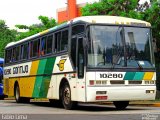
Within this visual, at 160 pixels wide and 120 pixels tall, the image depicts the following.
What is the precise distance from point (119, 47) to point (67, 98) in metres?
2.98

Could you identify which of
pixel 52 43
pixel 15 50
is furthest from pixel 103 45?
pixel 15 50

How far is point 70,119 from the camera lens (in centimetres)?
1317

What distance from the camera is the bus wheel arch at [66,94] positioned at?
18031 mm

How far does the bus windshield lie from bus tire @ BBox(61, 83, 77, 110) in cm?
206

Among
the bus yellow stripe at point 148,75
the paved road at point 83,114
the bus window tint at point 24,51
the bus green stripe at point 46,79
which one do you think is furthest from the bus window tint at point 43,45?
the bus yellow stripe at point 148,75

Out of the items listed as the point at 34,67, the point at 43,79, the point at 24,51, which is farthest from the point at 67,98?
the point at 24,51

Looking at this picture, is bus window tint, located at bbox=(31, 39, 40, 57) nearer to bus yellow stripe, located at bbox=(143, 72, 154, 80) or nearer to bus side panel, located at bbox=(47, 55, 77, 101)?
bus side panel, located at bbox=(47, 55, 77, 101)

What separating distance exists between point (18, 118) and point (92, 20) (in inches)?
202

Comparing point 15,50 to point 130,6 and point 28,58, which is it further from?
point 130,6

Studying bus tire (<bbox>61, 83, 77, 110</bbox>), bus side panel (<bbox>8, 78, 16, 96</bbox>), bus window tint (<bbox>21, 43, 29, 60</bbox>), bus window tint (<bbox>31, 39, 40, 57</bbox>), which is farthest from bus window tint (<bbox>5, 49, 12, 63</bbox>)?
bus tire (<bbox>61, 83, 77, 110</bbox>)

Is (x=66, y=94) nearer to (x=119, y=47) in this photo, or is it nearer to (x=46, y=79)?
(x=46, y=79)

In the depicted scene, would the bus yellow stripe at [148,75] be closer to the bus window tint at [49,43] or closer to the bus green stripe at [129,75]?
the bus green stripe at [129,75]

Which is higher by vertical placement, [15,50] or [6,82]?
[15,50]

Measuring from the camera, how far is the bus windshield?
54.8ft
